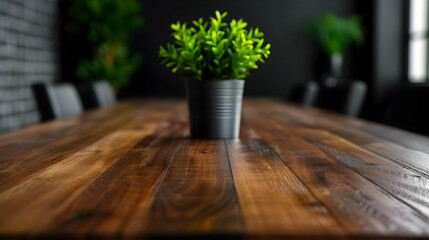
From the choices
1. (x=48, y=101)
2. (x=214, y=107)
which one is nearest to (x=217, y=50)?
(x=214, y=107)

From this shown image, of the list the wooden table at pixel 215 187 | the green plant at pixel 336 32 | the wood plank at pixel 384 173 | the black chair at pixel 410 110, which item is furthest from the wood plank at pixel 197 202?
the green plant at pixel 336 32

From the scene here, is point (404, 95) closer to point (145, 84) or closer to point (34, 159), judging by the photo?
point (34, 159)

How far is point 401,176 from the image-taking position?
720mm

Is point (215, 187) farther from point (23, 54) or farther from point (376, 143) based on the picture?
point (23, 54)

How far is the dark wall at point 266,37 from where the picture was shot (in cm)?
564

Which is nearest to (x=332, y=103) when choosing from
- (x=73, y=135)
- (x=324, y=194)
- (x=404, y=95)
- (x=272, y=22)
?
(x=404, y=95)

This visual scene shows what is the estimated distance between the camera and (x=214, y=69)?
46.5 inches

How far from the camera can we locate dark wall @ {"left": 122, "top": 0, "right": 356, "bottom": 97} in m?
5.64

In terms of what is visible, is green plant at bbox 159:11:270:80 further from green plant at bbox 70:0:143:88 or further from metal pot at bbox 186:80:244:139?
green plant at bbox 70:0:143:88

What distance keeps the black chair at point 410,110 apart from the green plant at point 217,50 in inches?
31.2

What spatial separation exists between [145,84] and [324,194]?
209 inches

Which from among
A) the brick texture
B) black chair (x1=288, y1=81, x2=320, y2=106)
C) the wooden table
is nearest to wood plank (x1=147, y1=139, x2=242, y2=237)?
the wooden table

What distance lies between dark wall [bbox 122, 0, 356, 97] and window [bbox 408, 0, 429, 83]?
0.97 m

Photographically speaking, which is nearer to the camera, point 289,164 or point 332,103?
point 289,164
